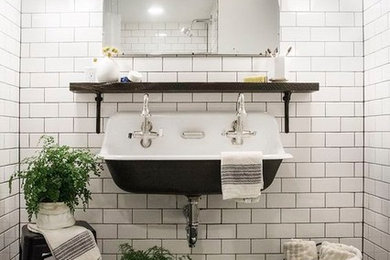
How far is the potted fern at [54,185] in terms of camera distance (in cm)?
181

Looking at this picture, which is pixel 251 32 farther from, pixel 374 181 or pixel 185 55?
pixel 374 181

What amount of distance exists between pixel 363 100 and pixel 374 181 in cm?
49

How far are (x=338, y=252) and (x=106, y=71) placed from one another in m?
1.57

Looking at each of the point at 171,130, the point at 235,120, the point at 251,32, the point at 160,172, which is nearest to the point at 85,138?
the point at 171,130

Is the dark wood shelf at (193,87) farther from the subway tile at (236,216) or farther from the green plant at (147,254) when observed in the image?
the green plant at (147,254)

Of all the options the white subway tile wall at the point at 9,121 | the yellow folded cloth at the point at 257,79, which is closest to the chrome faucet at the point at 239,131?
the yellow folded cloth at the point at 257,79

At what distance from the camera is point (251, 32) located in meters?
2.29

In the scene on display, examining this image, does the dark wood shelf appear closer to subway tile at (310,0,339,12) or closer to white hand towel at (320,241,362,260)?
subway tile at (310,0,339,12)

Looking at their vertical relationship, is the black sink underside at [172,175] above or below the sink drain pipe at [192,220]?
above

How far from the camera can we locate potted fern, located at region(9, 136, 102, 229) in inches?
71.2

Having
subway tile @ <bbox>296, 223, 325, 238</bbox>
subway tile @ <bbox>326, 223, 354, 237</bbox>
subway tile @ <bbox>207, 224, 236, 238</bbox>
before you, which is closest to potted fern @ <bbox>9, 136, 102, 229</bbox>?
subway tile @ <bbox>207, 224, 236, 238</bbox>

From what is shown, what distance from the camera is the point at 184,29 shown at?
2.27 metres

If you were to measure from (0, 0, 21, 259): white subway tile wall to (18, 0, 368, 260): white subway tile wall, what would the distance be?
62 millimetres

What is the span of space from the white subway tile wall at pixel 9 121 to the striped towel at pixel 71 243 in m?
0.32
